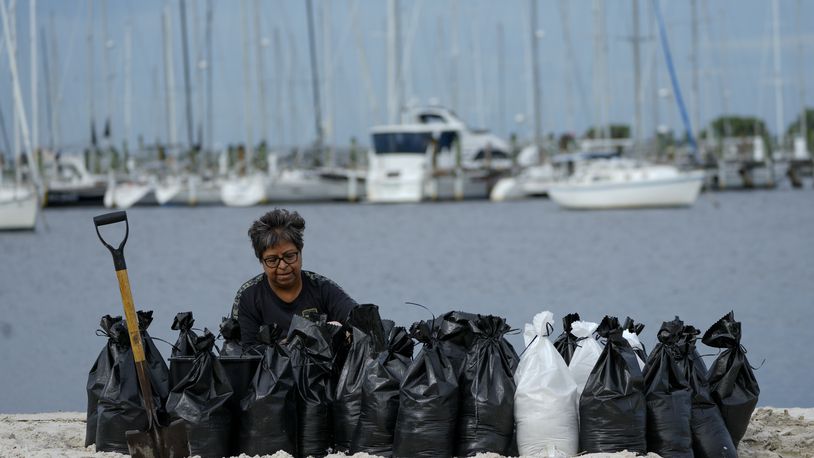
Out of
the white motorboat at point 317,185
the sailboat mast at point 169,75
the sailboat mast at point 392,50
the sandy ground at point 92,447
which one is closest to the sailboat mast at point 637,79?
the sailboat mast at point 392,50

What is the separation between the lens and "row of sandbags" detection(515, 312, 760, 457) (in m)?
5.63

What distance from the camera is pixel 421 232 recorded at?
1590 inches

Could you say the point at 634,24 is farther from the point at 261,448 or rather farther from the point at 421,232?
the point at 261,448

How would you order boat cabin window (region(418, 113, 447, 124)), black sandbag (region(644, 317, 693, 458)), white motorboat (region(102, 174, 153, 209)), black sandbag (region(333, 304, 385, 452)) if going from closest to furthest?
black sandbag (region(644, 317, 693, 458)) < black sandbag (region(333, 304, 385, 452)) < white motorboat (region(102, 174, 153, 209)) < boat cabin window (region(418, 113, 447, 124))

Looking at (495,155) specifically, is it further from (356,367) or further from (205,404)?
(205,404)

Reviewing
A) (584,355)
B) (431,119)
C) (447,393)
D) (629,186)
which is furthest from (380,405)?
(431,119)

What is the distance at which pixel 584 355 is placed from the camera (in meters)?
6.03

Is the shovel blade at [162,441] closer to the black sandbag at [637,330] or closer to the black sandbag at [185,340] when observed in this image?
the black sandbag at [185,340]

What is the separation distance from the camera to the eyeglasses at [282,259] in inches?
243

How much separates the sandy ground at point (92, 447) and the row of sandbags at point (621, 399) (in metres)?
0.16

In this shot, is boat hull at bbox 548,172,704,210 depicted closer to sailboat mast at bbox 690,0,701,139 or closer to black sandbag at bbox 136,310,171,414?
sailboat mast at bbox 690,0,701,139

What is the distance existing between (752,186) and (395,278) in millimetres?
41532

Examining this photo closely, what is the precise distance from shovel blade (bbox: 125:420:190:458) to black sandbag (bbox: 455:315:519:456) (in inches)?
48.5

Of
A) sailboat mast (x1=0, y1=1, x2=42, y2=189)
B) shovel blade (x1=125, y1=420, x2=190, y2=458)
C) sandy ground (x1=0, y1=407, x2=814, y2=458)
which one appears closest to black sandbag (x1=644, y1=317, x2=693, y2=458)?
sandy ground (x1=0, y1=407, x2=814, y2=458)
